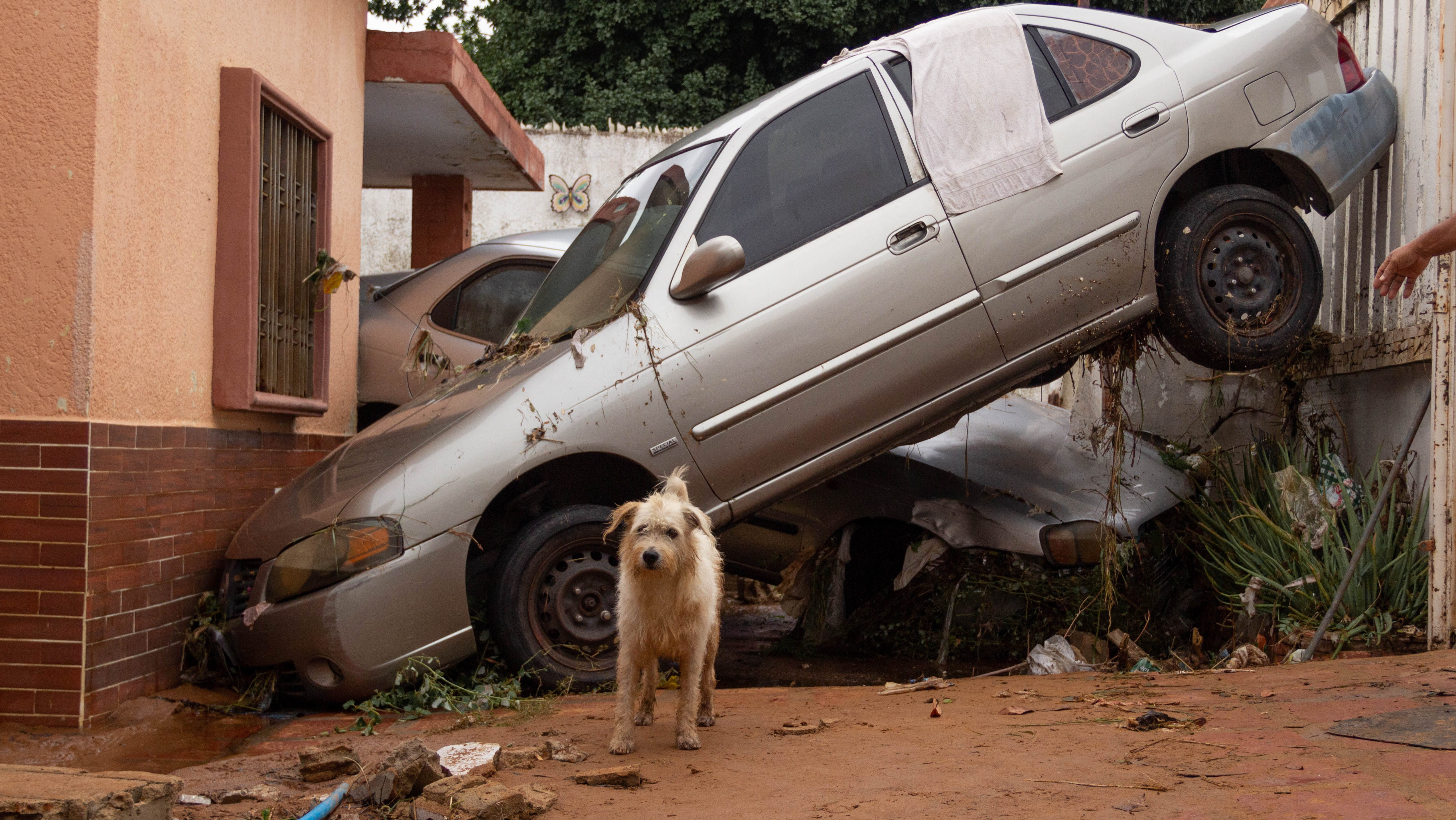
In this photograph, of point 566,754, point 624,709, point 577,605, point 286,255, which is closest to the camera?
point 566,754

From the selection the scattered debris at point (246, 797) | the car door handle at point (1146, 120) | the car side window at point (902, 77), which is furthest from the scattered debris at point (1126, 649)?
the scattered debris at point (246, 797)

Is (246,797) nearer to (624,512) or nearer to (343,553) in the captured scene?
(343,553)

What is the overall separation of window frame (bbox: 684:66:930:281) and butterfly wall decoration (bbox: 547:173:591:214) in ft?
38.6

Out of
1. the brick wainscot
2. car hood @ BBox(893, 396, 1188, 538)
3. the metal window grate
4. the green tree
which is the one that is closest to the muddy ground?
the brick wainscot

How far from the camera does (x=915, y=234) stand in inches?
208

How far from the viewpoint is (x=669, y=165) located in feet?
19.1

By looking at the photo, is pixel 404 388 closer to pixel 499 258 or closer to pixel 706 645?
pixel 499 258

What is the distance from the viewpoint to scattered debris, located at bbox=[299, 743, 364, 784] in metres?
A: 3.81

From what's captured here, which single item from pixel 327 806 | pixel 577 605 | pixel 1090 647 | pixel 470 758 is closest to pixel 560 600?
pixel 577 605

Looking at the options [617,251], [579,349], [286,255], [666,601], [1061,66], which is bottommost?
[666,601]

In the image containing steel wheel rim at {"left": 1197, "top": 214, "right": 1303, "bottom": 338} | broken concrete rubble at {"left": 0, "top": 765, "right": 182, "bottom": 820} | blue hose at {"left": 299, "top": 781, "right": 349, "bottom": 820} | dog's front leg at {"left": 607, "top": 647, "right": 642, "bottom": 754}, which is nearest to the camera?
broken concrete rubble at {"left": 0, "top": 765, "right": 182, "bottom": 820}

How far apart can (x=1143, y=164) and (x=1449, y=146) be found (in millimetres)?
1355

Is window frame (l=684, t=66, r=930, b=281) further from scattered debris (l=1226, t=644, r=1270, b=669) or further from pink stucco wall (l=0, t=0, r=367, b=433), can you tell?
scattered debris (l=1226, t=644, r=1270, b=669)

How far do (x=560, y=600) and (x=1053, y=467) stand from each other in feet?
9.91
